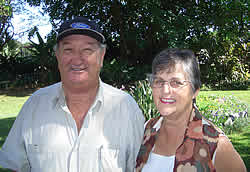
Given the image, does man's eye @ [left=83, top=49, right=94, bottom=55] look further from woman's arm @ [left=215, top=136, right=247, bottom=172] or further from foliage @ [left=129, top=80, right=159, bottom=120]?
foliage @ [left=129, top=80, right=159, bottom=120]

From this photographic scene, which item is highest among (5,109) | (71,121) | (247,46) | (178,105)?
(247,46)

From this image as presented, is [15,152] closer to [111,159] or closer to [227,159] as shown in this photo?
[111,159]

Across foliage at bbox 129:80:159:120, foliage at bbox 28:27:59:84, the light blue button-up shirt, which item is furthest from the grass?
the light blue button-up shirt

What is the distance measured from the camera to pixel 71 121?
7.10 feet

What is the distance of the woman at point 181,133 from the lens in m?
1.77

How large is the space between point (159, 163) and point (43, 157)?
3.18 feet

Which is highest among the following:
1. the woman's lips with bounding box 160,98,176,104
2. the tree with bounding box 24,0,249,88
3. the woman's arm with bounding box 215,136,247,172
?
the tree with bounding box 24,0,249,88

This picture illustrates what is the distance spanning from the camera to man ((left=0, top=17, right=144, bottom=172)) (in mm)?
2090

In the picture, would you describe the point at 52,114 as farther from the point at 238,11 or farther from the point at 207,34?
the point at 207,34

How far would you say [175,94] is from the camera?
77.8 inches

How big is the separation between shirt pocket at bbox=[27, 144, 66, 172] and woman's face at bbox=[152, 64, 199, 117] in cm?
93

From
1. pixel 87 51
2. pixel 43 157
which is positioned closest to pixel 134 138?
pixel 43 157

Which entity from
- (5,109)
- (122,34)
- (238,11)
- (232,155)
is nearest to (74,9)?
(122,34)

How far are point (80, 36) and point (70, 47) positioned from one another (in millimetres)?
136
